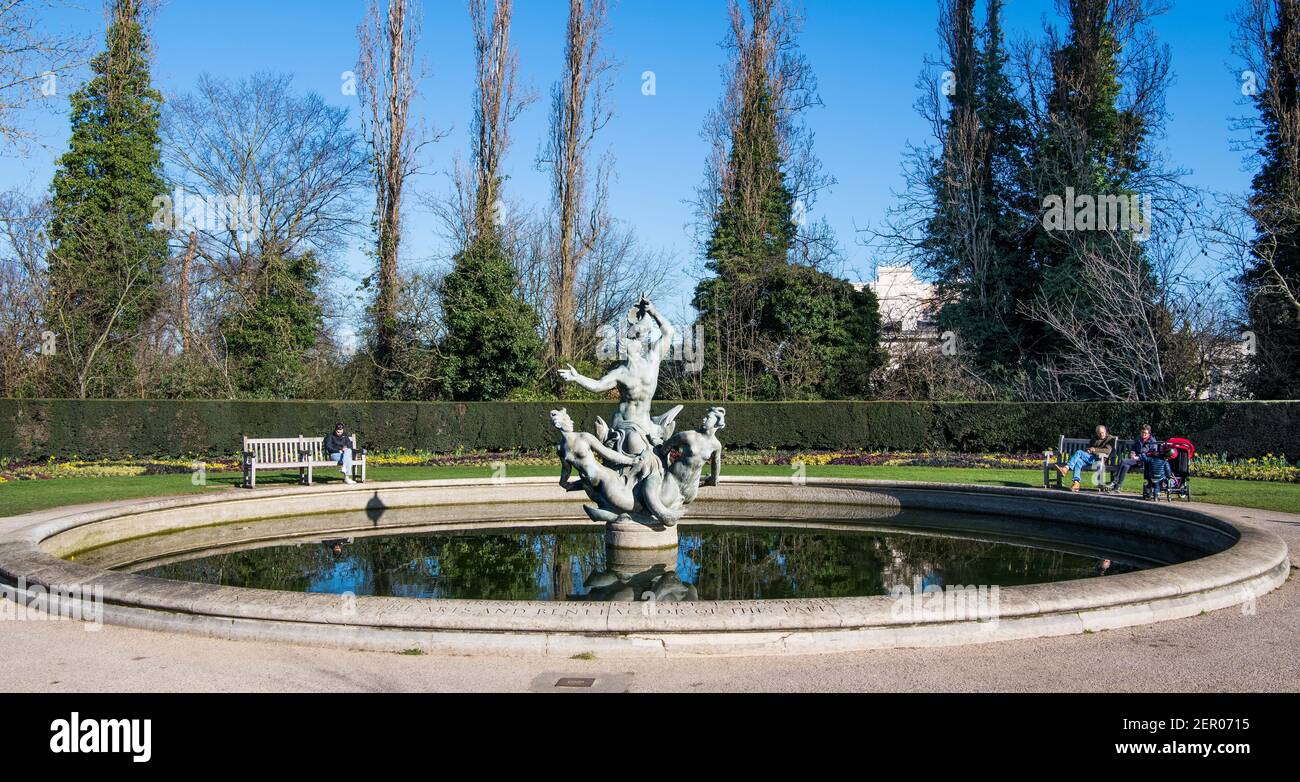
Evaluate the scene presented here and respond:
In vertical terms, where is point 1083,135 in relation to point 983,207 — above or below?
above

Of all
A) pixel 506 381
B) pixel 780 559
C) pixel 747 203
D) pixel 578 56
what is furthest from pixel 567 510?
pixel 578 56

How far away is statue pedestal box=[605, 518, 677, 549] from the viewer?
381 inches

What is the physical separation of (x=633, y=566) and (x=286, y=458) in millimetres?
9267

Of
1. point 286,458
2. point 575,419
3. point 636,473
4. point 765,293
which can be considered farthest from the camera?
point 765,293

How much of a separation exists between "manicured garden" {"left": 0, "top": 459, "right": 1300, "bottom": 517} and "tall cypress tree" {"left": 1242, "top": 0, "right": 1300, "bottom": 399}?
964 centimetres

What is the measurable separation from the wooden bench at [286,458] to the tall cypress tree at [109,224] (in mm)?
11339

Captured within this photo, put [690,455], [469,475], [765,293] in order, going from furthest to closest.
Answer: [765,293] → [469,475] → [690,455]

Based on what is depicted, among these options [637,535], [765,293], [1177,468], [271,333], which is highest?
[765,293]

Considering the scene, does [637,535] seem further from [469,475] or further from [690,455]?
[469,475]

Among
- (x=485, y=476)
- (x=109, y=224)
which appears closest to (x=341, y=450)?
(x=485, y=476)

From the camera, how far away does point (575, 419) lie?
2327 centimetres

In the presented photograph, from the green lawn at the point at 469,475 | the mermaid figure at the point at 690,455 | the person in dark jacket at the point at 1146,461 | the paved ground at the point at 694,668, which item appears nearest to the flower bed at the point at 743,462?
the green lawn at the point at 469,475
